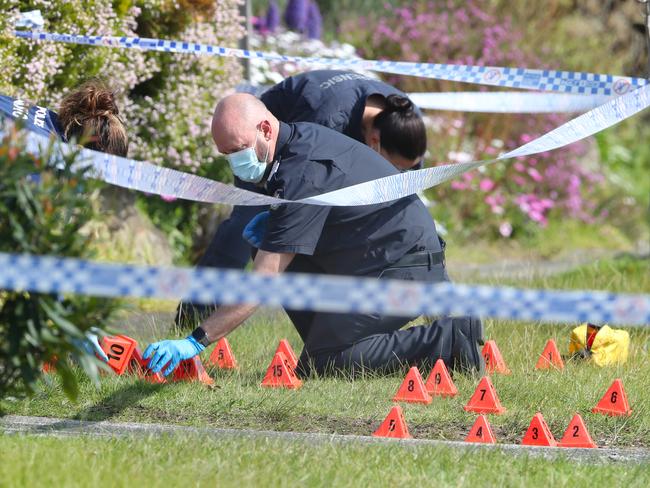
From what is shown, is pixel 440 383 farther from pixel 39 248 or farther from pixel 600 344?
pixel 39 248

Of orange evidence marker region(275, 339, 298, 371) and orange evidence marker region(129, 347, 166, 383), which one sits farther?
orange evidence marker region(275, 339, 298, 371)

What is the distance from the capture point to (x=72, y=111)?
4.93 m

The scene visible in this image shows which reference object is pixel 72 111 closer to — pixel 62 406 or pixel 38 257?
pixel 62 406

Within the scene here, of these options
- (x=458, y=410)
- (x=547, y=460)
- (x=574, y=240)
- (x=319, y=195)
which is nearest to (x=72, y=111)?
(x=319, y=195)

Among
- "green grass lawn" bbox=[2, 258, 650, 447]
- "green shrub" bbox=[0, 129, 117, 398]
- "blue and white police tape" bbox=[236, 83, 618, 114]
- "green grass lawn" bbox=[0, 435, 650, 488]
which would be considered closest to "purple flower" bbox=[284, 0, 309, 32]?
"blue and white police tape" bbox=[236, 83, 618, 114]

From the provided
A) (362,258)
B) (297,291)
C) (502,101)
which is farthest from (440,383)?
(502,101)

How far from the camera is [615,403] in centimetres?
457

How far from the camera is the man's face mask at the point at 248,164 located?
16.0ft

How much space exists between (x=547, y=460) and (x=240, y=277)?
141cm

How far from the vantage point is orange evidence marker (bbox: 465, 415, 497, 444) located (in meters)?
4.15

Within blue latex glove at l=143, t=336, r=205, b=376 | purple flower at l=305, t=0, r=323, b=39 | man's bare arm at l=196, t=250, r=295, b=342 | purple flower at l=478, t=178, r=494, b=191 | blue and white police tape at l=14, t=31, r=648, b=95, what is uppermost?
blue and white police tape at l=14, t=31, r=648, b=95

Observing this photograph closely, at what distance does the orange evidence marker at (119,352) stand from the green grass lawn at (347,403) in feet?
0.60

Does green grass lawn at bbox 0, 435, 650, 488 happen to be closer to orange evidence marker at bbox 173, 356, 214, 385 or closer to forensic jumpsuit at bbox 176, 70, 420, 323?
orange evidence marker at bbox 173, 356, 214, 385

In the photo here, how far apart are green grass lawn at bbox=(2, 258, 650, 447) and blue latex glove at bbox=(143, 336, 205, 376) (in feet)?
0.41
